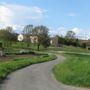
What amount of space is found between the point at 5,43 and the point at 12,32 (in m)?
6.58

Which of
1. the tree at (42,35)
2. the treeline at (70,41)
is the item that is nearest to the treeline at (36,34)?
the tree at (42,35)

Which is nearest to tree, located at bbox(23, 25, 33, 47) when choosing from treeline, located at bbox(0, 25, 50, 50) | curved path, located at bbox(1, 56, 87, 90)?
treeline, located at bbox(0, 25, 50, 50)

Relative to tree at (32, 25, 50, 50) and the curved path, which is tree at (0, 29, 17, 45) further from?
the curved path

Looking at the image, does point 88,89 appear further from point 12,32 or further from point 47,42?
point 12,32

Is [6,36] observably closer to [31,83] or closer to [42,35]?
[42,35]

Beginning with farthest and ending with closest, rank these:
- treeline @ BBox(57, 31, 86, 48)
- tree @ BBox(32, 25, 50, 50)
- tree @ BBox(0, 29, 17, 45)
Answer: treeline @ BBox(57, 31, 86, 48), tree @ BBox(32, 25, 50, 50), tree @ BBox(0, 29, 17, 45)

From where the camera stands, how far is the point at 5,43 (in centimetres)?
12206

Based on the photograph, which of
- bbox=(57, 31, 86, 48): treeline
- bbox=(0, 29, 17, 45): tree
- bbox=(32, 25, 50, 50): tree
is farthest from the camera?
bbox=(57, 31, 86, 48): treeline

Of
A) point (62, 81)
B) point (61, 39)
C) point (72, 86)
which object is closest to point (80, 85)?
point (72, 86)

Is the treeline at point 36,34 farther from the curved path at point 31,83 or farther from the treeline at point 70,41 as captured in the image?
the curved path at point 31,83

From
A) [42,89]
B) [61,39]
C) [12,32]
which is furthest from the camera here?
[61,39]

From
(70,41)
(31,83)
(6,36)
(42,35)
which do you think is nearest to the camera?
(31,83)

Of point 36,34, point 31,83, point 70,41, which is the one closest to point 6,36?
point 36,34

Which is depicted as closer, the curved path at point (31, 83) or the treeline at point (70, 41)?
the curved path at point (31, 83)
